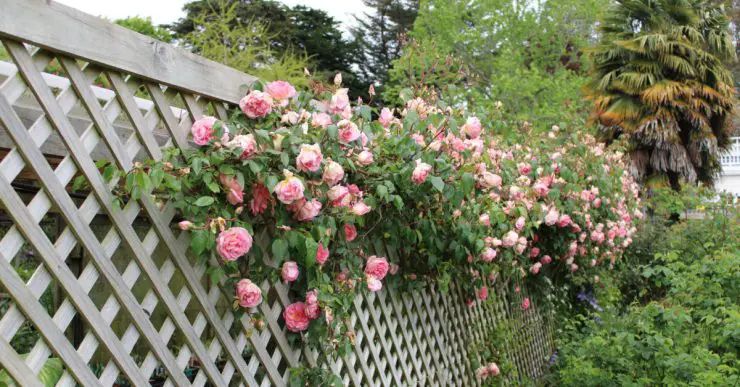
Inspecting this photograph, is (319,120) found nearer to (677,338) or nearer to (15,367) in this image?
(15,367)

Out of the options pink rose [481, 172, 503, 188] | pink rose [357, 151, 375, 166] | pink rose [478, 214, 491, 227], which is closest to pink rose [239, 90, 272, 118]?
pink rose [357, 151, 375, 166]

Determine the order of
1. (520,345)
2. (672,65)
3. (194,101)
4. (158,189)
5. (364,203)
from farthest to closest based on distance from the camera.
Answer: (672,65), (520,345), (364,203), (194,101), (158,189)

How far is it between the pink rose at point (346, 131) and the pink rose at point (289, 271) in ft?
1.56

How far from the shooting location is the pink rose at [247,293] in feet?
6.68

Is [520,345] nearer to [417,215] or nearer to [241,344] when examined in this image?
[417,215]

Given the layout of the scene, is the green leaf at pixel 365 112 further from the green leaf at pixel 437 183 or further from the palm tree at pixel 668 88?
the palm tree at pixel 668 88

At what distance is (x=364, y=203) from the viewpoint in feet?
8.11

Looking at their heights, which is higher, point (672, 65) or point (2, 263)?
point (2, 263)

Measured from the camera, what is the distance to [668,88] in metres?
11.9

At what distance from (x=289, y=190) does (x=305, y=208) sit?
156 mm

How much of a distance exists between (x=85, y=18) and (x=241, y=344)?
1.08 meters

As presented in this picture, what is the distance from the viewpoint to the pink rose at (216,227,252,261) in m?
1.86

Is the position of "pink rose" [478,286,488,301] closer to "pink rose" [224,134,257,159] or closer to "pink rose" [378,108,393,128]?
"pink rose" [378,108,393,128]

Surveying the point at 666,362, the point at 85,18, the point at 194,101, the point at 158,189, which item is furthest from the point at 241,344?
the point at 666,362
